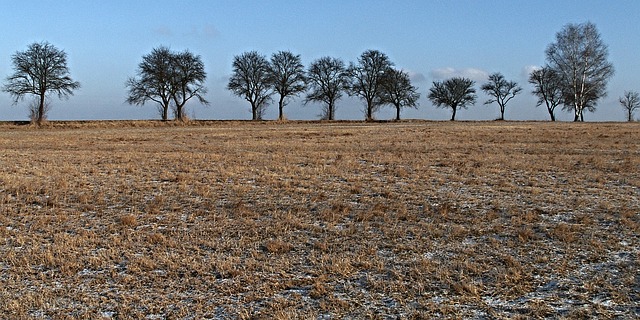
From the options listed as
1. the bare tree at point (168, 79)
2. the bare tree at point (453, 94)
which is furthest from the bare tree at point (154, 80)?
the bare tree at point (453, 94)

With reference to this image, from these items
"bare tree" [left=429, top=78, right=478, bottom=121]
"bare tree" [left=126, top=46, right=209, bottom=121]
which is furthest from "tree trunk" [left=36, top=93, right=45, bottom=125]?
"bare tree" [left=429, top=78, right=478, bottom=121]

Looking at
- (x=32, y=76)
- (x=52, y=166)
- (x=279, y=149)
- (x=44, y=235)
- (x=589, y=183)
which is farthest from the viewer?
(x=32, y=76)

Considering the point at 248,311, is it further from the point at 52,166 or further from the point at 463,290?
the point at 52,166

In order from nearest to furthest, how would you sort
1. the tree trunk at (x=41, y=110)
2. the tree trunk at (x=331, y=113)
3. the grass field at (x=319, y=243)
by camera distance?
1. the grass field at (x=319, y=243)
2. the tree trunk at (x=41, y=110)
3. the tree trunk at (x=331, y=113)

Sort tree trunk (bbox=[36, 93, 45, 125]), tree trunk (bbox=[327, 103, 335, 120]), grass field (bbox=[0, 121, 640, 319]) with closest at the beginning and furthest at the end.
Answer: grass field (bbox=[0, 121, 640, 319]), tree trunk (bbox=[36, 93, 45, 125]), tree trunk (bbox=[327, 103, 335, 120])

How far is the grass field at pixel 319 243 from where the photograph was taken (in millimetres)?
5117

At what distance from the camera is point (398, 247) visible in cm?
706

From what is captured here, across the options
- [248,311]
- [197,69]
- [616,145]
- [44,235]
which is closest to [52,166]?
[44,235]

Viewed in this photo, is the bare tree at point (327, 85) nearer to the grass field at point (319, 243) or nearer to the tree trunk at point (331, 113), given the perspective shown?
the tree trunk at point (331, 113)

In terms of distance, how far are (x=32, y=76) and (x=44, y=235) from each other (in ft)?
161

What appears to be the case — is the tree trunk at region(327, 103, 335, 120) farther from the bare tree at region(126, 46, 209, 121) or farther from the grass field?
the grass field

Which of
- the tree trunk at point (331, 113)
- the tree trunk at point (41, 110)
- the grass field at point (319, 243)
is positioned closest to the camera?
the grass field at point (319, 243)

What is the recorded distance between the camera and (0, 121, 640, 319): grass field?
512cm

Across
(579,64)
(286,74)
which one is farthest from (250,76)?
(579,64)
